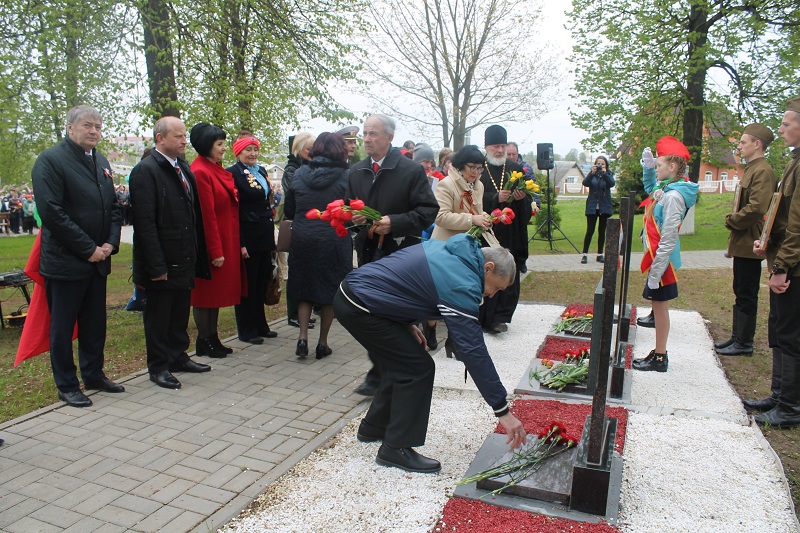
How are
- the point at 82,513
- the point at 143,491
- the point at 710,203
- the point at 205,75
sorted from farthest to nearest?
1. the point at 710,203
2. the point at 205,75
3. the point at 143,491
4. the point at 82,513

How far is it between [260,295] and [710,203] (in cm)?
2811

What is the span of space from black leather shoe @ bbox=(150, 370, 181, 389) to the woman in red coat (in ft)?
2.62

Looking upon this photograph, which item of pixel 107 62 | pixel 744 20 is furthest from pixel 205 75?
pixel 744 20

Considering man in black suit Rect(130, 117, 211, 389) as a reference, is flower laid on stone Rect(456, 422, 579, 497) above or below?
below

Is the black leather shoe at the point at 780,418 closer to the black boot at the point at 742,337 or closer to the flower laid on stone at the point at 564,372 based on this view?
the flower laid on stone at the point at 564,372

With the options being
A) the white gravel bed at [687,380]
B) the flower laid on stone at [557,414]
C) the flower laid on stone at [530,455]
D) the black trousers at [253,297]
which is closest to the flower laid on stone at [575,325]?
the white gravel bed at [687,380]

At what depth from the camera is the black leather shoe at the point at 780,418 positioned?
4.32m

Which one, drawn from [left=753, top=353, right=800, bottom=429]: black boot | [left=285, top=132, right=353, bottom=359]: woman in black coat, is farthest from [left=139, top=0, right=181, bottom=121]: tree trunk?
[left=753, top=353, right=800, bottom=429]: black boot

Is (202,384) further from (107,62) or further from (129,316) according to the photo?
(107,62)

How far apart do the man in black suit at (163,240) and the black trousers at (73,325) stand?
0.36 meters

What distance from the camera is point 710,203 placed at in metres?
29.3

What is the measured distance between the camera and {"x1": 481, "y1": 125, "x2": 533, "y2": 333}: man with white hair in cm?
688

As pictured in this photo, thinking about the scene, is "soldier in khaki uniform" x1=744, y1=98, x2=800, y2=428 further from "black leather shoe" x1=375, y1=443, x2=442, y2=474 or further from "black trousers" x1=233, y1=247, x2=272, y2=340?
"black trousers" x1=233, y1=247, x2=272, y2=340

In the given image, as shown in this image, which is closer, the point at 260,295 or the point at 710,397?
the point at 710,397
